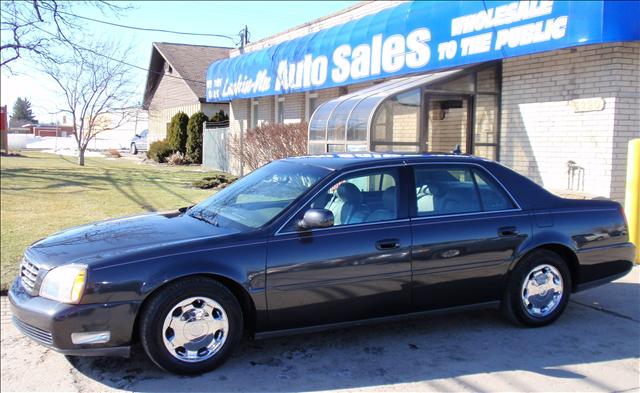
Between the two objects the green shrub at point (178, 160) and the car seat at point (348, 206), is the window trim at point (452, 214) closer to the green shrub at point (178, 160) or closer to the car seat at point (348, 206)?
the car seat at point (348, 206)

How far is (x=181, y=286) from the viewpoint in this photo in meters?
4.01

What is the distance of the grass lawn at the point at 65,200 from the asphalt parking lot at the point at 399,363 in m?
2.79

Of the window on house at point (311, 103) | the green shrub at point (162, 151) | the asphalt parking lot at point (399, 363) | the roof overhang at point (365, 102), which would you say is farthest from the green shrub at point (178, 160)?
the asphalt parking lot at point (399, 363)

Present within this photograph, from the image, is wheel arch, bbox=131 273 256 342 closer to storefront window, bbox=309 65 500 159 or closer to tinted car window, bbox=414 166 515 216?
tinted car window, bbox=414 166 515 216

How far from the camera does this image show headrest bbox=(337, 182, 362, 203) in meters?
4.70

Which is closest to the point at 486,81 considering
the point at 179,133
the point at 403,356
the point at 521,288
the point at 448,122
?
the point at 448,122

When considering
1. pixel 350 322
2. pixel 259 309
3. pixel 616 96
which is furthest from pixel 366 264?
pixel 616 96

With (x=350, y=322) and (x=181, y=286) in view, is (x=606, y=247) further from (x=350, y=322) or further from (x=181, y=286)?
(x=181, y=286)

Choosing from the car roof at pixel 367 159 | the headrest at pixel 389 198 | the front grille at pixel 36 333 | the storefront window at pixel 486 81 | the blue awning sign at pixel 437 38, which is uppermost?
the blue awning sign at pixel 437 38

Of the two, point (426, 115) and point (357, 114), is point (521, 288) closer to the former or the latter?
point (426, 115)

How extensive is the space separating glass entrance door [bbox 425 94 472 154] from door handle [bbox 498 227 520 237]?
6176mm

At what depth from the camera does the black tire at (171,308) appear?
3941 mm

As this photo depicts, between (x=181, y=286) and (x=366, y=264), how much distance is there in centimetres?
135

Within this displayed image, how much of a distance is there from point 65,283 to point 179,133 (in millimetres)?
26074
